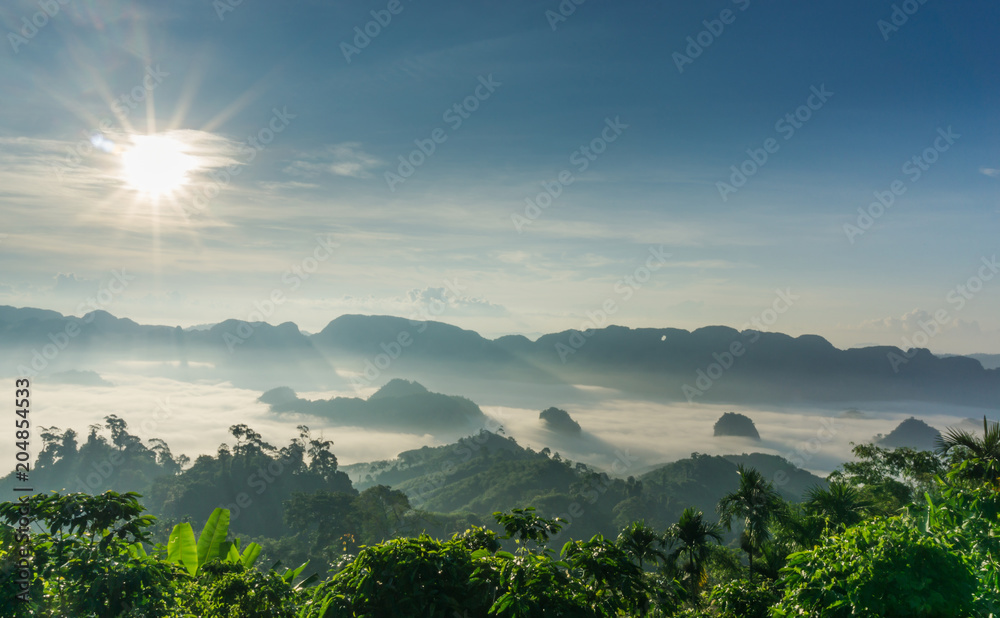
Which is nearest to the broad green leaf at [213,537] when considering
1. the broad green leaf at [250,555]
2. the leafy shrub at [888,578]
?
the broad green leaf at [250,555]

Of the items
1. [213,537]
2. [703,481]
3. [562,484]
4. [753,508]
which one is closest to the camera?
[213,537]

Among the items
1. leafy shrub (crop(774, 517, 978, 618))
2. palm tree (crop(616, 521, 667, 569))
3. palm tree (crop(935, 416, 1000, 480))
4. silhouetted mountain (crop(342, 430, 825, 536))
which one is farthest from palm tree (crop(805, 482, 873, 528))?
silhouetted mountain (crop(342, 430, 825, 536))

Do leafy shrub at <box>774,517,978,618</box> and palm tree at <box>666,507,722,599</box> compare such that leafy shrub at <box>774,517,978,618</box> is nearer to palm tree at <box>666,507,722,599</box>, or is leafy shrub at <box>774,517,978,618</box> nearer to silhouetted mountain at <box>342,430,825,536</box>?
palm tree at <box>666,507,722,599</box>

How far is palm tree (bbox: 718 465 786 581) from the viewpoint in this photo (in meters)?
21.1

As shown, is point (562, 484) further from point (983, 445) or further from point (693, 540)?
point (983, 445)

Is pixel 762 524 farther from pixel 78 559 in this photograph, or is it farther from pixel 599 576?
pixel 78 559

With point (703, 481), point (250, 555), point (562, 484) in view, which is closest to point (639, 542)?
Result: point (250, 555)

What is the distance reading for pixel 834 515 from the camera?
19.6 meters

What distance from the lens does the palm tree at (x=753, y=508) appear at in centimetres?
2114

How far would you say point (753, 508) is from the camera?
21.3m

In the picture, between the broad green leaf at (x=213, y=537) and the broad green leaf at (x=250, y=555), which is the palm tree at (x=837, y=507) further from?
the broad green leaf at (x=213, y=537)

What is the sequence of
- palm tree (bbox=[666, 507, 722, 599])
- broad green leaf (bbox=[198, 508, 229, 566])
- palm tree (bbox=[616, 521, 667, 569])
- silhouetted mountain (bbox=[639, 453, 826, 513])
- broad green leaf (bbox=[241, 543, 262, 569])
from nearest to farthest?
broad green leaf (bbox=[241, 543, 262, 569])
broad green leaf (bbox=[198, 508, 229, 566])
palm tree (bbox=[616, 521, 667, 569])
palm tree (bbox=[666, 507, 722, 599])
silhouetted mountain (bbox=[639, 453, 826, 513])

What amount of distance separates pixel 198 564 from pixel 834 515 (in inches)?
843

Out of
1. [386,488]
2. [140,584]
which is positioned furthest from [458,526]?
[140,584]
